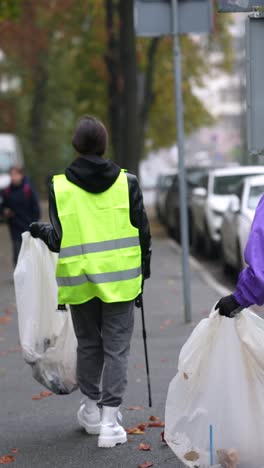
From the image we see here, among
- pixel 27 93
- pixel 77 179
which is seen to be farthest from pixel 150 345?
pixel 27 93

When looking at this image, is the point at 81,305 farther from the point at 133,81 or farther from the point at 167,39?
the point at 167,39

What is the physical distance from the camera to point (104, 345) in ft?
18.6

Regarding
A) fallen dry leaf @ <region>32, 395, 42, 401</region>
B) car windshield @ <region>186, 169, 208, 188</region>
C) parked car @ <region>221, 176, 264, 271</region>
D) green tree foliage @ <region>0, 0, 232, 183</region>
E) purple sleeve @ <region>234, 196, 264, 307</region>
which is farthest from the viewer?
green tree foliage @ <region>0, 0, 232, 183</region>

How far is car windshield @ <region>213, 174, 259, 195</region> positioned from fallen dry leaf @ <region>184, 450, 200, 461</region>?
14911mm

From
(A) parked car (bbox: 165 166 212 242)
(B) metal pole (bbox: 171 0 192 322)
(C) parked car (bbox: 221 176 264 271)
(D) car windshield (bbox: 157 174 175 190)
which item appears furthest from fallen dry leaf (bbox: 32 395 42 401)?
(D) car windshield (bbox: 157 174 175 190)

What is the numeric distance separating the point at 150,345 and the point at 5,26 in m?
25.5

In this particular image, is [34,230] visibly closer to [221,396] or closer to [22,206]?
[221,396]

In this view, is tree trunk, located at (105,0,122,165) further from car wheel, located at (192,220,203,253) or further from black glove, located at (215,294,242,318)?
→ black glove, located at (215,294,242,318)

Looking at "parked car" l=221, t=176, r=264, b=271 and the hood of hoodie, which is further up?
the hood of hoodie

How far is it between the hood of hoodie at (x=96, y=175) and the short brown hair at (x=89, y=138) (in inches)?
3.7

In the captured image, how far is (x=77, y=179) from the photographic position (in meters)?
5.60

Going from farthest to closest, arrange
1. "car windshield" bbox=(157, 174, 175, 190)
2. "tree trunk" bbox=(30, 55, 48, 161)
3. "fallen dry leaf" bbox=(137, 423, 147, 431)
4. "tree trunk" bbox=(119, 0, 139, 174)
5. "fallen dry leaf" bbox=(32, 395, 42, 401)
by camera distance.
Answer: "tree trunk" bbox=(30, 55, 48, 161)
"car windshield" bbox=(157, 174, 175, 190)
"tree trunk" bbox=(119, 0, 139, 174)
"fallen dry leaf" bbox=(32, 395, 42, 401)
"fallen dry leaf" bbox=(137, 423, 147, 431)

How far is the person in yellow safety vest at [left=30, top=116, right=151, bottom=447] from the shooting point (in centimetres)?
556

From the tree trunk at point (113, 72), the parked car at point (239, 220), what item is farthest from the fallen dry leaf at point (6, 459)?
the tree trunk at point (113, 72)
